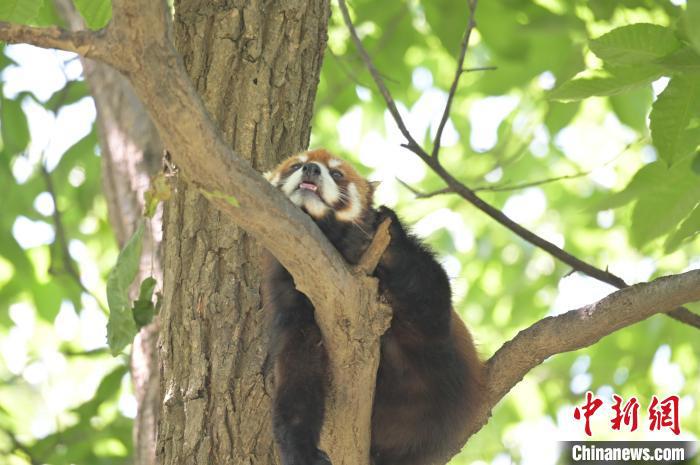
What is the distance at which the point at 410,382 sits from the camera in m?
3.51

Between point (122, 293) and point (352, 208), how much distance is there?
0.99 meters

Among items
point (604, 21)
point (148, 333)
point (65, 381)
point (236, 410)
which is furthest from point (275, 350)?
point (65, 381)

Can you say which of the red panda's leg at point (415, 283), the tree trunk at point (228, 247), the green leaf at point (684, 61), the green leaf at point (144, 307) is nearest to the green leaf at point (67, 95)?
the tree trunk at point (228, 247)

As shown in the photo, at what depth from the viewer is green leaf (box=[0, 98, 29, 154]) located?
522 centimetres

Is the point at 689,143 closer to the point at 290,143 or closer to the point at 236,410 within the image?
the point at 290,143

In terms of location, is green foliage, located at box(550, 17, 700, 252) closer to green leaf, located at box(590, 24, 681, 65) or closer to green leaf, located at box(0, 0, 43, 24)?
green leaf, located at box(590, 24, 681, 65)

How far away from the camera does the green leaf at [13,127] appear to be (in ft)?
17.1

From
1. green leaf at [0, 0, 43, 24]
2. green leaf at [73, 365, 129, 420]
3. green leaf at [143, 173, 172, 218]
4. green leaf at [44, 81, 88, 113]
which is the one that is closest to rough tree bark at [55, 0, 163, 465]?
green leaf at [44, 81, 88, 113]

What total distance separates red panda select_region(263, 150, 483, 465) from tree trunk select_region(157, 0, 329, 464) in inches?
4.0

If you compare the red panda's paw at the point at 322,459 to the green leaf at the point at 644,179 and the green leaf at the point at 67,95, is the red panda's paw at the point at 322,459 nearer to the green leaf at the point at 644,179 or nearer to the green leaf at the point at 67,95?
the green leaf at the point at 644,179

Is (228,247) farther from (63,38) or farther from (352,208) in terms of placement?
(63,38)

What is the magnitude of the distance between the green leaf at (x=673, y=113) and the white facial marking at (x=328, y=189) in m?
1.24

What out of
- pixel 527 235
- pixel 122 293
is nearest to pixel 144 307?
pixel 122 293

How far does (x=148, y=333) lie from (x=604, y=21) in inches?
105
